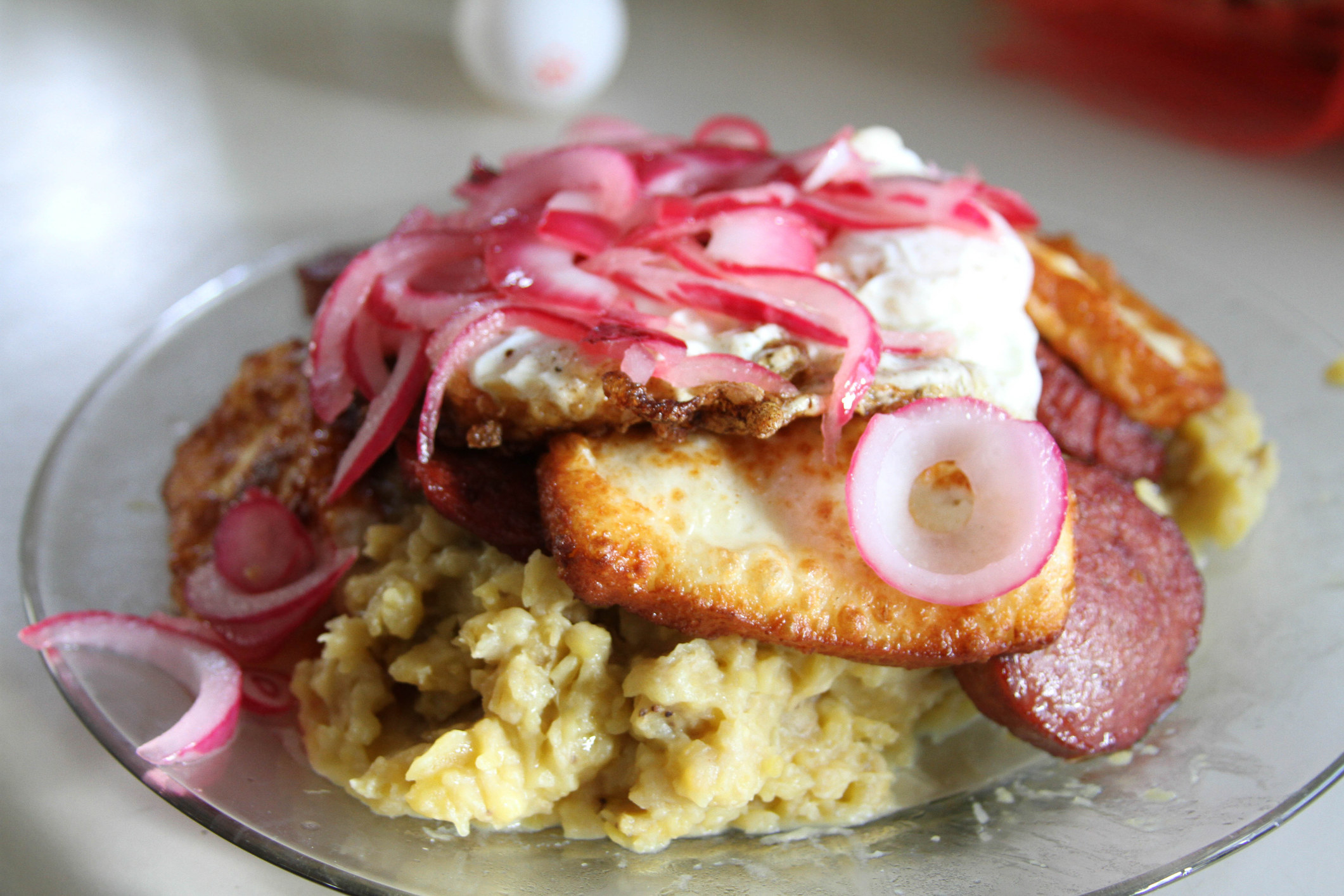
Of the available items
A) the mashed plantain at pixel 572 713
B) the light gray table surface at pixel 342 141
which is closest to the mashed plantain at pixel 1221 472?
the light gray table surface at pixel 342 141

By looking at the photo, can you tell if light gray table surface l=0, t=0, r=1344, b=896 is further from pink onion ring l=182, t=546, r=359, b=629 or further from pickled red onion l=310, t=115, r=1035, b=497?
pickled red onion l=310, t=115, r=1035, b=497

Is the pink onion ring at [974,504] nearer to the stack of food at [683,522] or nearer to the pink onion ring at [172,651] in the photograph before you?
the stack of food at [683,522]

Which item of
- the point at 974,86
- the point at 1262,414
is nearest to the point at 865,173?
the point at 1262,414

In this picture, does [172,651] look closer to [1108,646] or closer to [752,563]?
[752,563]

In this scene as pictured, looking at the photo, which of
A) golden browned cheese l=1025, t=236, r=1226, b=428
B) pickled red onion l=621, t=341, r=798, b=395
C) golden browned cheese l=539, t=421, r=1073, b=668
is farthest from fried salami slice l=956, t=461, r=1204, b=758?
pickled red onion l=621, t=341, r=798, b=395

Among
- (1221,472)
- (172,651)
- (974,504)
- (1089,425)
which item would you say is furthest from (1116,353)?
(172,651)

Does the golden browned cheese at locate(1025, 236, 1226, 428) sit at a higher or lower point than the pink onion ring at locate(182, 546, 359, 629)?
higher
